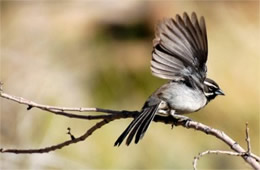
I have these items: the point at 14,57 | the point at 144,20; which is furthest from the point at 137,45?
the point at 14,57

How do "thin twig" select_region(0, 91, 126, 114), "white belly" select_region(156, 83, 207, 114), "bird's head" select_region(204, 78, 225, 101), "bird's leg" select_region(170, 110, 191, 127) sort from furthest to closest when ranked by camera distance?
1. "bird's head" select_region(204, 78, 225, 101)
2. "white belly" select_region(156, 83, 207, 114)
3. "bird's leg" select_region(170, 110, 191, 127)
4. "thin twig" select_region(0, 91, 126, 114)

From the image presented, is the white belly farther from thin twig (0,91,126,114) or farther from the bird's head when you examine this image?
thin twig (0,91,126,114)

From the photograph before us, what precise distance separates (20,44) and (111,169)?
2.08 metres

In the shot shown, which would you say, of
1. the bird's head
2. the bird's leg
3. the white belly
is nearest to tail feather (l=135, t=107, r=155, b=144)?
the bird's leg

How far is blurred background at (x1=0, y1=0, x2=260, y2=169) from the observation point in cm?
703

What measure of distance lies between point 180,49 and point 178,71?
0.19 meters

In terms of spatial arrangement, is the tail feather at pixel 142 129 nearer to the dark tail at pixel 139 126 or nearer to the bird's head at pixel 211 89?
the dark tail at pixel 139 126

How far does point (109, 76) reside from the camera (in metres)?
7.98

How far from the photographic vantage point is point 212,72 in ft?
26.8

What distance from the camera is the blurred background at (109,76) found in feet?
23.1

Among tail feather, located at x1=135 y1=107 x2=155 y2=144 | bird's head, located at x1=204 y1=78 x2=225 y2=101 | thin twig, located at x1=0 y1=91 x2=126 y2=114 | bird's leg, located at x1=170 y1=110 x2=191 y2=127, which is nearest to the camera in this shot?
thin twig, located at x1=0 y1=91 x2=126 y2=114

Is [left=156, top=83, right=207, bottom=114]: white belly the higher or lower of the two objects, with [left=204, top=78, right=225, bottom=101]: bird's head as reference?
lower

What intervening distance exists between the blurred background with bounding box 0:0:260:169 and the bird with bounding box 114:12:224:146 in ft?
6.62

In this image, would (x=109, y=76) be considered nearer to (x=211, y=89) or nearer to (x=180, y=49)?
(x=211, y=89)
